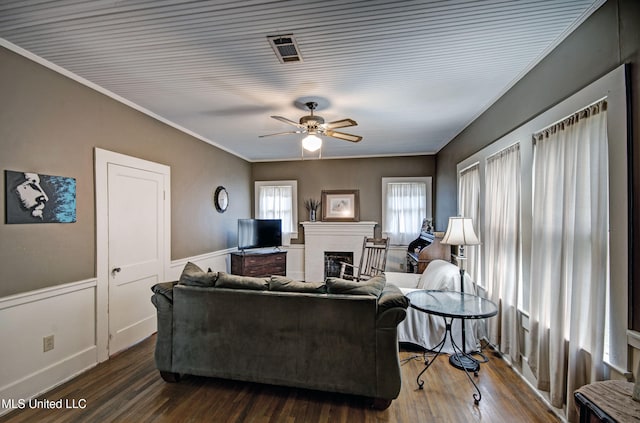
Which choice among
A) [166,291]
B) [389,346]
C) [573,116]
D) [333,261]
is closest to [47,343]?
[166,291]

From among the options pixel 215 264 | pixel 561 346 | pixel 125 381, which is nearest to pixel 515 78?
pixel 561 346

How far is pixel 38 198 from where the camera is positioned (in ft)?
7.66

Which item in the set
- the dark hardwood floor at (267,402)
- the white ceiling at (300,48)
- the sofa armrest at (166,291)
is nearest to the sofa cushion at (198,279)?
the sofa armrest at (166,291)

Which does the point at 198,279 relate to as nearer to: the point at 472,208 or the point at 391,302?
the point at 391,302

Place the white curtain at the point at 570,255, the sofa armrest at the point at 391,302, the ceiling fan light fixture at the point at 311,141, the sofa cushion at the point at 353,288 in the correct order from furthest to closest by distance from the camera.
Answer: the ceiling fan light fixture at the point at 311,141 → the sofa cushion at the point at 353,288 → the sofa armrest at the point at 391,302 → the white curtain at the point at 570,255

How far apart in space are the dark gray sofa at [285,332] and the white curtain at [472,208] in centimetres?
158

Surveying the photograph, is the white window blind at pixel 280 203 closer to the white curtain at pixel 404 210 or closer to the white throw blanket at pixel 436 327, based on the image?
the white curtain at pixel 404 210

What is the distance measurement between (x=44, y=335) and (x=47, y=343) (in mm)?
75

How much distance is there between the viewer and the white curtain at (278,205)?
6434 mm

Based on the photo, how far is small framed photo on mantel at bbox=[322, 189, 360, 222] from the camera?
6207 mm

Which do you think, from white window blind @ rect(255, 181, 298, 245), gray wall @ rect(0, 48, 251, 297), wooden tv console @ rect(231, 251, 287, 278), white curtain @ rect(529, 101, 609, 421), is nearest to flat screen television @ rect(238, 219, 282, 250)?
wooden tv console @ rect(231, 251, 287, 278)

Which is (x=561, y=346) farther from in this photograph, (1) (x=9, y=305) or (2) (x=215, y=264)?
(2) (x=215, y=264)

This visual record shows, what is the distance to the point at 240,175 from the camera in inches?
239

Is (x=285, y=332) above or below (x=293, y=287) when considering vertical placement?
below
